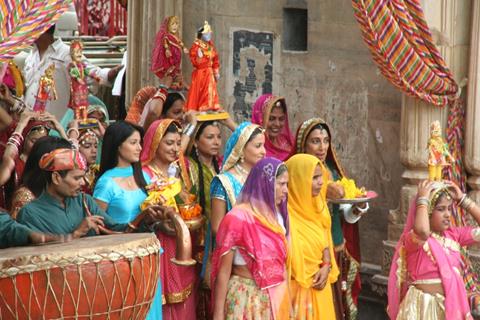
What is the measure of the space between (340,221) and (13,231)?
3441 millimetres

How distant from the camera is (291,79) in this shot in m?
13.2

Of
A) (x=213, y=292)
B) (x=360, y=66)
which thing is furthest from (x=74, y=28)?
(x=213, y=292)

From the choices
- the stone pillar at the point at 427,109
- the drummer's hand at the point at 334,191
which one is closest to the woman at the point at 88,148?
the drummer's hand at the point at 334,191

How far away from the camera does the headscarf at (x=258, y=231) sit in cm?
977

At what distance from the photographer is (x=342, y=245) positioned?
1118 centimetres

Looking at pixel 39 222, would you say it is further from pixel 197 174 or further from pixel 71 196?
pixel 197 174

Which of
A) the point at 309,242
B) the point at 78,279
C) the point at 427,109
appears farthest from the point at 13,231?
the point at 427,109

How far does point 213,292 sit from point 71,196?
136cm

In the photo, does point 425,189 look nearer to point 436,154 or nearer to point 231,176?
point 436,154

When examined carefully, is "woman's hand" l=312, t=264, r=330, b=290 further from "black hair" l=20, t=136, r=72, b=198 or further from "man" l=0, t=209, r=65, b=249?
"man" l=0, t=209, r=65, b=249

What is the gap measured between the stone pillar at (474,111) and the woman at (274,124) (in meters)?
1.33

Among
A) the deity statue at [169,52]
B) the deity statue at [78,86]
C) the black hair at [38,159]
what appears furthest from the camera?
the deity statue at [169,52]

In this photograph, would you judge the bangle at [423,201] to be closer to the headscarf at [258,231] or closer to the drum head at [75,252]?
the headscarf at [258,231]

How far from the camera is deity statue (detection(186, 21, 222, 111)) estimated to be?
11.6 metres
